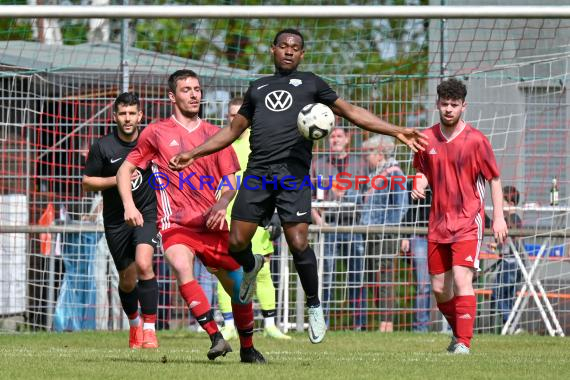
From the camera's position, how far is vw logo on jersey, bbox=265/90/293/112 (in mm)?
8195

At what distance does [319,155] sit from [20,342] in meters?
4.31

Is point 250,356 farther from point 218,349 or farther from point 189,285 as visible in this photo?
point 189,285

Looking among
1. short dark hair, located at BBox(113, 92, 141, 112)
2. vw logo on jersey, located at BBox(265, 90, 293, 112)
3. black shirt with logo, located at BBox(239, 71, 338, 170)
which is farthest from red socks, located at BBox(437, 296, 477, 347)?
short dark hair, located at BBox(113, 92, 141, 112)

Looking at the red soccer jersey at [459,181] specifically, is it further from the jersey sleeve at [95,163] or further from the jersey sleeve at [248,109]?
the jersey sleeve at [95,163]

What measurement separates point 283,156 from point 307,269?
0.81 metres

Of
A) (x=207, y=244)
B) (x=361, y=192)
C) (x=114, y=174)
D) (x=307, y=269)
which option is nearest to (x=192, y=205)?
(x=207, y=244)

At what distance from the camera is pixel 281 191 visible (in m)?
8.12

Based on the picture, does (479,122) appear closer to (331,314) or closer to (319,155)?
(319,155)

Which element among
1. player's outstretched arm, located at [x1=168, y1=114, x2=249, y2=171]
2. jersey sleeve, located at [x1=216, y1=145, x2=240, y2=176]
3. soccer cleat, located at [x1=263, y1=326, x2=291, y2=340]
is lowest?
soccer cleat, located at [x1=263, y1=326, x2=291, y2=340]

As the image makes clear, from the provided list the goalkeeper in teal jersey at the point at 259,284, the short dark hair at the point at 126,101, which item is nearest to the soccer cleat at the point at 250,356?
the short dark hair at the point at 126,101

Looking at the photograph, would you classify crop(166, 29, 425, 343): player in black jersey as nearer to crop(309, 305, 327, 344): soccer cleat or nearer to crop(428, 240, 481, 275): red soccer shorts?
crop(309, 305, 327, 344): soccer cleat

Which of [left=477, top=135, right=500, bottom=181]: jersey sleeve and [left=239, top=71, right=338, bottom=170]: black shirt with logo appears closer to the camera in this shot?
[left=239, top=71, right=338, bottom=170]: black shirt with logo

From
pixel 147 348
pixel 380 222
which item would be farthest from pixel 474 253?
pixel 380 222

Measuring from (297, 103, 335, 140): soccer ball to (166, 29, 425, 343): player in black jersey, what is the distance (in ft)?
0.60
